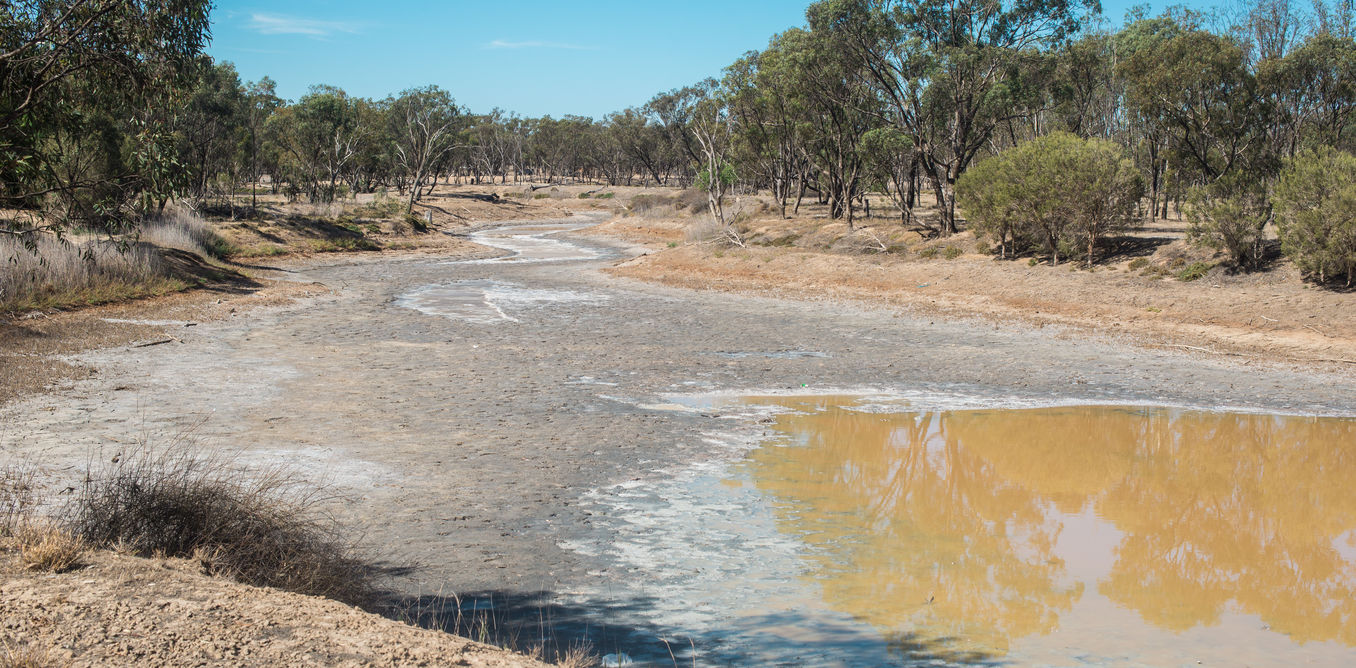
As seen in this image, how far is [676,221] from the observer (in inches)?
2219

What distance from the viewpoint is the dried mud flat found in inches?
293

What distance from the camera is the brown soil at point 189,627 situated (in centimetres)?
423

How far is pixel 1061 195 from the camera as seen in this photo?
25.9 meters

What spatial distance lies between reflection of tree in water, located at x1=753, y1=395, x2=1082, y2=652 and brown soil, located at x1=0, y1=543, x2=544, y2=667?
3.06m

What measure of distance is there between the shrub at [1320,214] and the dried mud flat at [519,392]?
17.1ft

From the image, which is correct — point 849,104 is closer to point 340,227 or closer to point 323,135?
point 340,227

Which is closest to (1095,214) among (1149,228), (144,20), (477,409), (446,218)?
(1149,228)

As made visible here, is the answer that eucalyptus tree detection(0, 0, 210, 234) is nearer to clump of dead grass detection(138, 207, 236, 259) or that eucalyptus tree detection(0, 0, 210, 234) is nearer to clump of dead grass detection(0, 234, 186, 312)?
clump of dead grass detection(0, 234, 186, 312)

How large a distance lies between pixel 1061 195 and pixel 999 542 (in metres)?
20.3

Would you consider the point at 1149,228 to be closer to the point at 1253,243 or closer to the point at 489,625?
the point at 1253,243

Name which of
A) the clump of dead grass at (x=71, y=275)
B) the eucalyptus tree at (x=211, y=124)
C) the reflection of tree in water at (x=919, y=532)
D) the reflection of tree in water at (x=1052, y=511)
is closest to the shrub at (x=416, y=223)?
the eucalyptus tree at (x=211, y=124)

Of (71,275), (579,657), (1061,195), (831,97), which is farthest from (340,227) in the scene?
(579,657)

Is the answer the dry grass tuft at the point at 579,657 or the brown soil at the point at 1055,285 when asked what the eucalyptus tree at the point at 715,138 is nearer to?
the brown soil at the point at 1055,285

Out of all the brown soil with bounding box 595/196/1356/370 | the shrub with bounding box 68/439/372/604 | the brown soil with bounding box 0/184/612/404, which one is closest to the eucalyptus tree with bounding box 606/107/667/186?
the brown soil with bounding box 0/184/612/404
